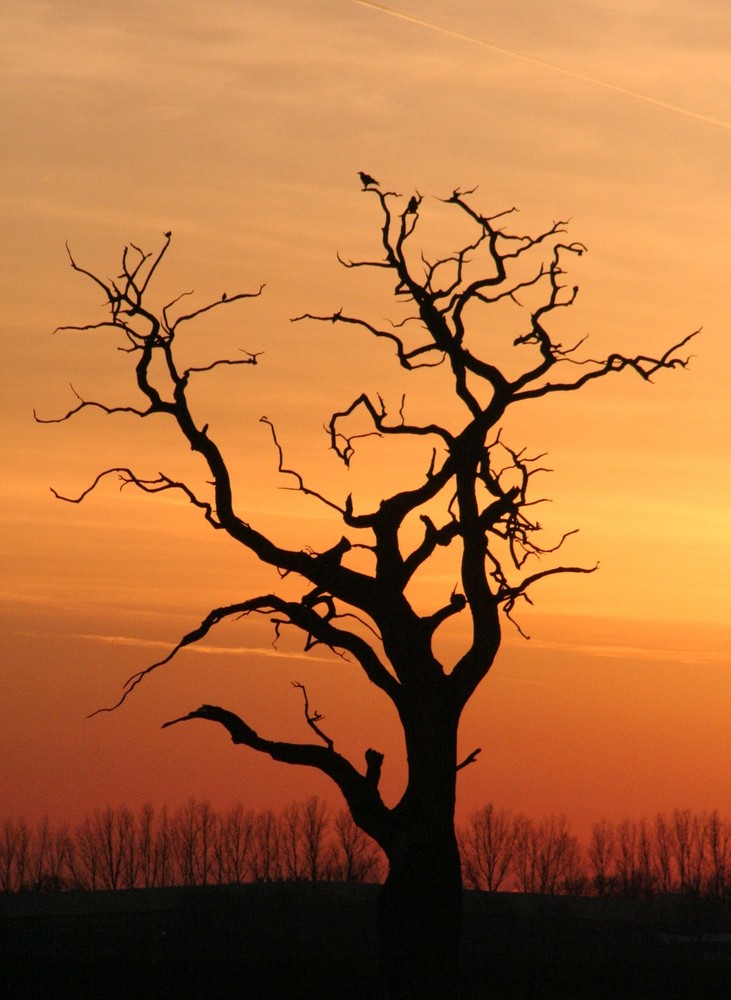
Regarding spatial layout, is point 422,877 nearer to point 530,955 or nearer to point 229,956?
point 229,956

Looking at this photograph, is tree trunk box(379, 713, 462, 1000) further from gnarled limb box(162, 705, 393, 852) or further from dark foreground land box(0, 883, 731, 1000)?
dark foreground land box(0, 883, 731, 1000)

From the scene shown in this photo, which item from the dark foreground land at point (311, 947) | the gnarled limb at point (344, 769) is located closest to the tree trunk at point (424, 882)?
the gnarled limb at point (344, 769)

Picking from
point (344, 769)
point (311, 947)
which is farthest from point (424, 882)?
point (311, 947)

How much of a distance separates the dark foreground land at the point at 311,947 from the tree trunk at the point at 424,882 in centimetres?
1261

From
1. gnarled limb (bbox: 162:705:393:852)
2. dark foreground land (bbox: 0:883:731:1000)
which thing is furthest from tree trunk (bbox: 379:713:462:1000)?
dark foreground land (bbox: 0:883:731:1000)

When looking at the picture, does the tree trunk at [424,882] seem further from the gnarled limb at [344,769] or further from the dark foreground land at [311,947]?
the dark foreground land at [311,947]

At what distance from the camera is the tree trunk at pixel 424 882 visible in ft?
63.6

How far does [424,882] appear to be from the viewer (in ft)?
64.3

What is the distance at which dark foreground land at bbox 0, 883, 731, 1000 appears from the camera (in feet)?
111

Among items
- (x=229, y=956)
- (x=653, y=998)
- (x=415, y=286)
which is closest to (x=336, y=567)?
(x=415, y=286)

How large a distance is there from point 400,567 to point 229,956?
28167 mm

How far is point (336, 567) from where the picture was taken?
20672 millimetres

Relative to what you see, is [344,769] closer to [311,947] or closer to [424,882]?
[424,882]

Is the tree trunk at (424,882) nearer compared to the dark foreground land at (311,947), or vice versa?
the tree trunk at (424,882)
